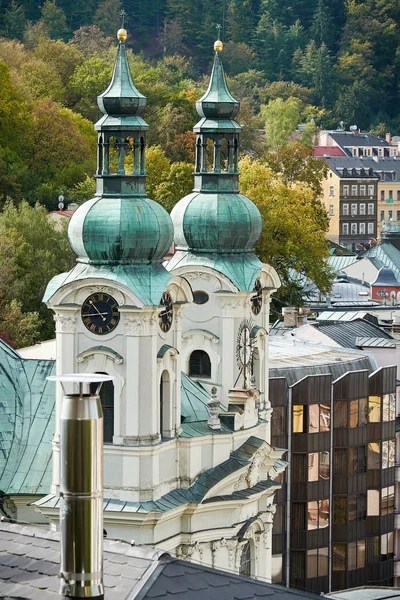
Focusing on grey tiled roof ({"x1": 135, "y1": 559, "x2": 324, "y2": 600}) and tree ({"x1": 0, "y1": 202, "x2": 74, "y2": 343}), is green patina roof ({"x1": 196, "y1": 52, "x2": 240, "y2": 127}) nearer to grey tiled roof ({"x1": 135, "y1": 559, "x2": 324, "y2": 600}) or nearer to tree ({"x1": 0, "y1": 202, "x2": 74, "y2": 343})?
tree ({"x1": 0, "y1": 202, "x2": 74, "y2": 343})

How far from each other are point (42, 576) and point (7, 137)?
90800mm

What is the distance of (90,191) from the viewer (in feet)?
344

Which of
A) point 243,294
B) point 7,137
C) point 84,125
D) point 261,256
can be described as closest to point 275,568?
point 243,294

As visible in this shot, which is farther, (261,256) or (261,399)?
(261,256)

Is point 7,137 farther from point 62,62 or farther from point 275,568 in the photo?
point 275,568

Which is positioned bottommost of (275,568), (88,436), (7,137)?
(275,568)

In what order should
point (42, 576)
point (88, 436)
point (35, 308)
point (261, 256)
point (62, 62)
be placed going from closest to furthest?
point (88, 436) → point (42, 576) → point (35, 308) → point (261, 256) → point (62, 62)

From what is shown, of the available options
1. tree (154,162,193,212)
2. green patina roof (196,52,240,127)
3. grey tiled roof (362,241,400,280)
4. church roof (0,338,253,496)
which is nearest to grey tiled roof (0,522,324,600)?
church roof (0,338,253,496)

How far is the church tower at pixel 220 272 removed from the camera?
5238cm

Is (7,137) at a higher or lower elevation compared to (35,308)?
higher

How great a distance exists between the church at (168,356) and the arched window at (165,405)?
0.04 metres

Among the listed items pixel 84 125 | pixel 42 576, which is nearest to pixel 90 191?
pixel 84 125

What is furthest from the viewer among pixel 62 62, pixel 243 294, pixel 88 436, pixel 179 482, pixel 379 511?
pixel 62 62

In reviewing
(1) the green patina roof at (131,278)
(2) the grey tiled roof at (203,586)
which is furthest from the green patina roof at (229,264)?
(2) the grey tiled roof at (203,586)
